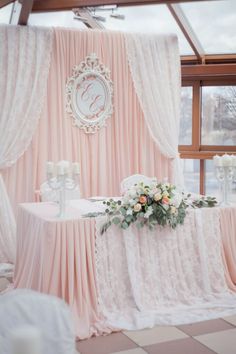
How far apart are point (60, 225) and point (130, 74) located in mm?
2959

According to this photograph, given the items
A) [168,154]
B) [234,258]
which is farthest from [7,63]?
[234,258]

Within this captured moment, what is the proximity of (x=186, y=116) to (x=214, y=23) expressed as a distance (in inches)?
59.7

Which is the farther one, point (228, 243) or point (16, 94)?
point (16, 94)

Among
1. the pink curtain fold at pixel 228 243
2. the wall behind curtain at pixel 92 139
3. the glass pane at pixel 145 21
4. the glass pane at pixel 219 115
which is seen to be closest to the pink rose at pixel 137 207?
the pink curtain fold at pixel 228 243

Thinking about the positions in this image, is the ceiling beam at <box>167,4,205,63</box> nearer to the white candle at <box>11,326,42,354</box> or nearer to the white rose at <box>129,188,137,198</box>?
the white rose at <box>129,188,137,198</box>

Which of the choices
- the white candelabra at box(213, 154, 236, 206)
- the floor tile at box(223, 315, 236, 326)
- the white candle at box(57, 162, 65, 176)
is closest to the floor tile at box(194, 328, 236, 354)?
the floor tile at box(223, 315, 236, 326)

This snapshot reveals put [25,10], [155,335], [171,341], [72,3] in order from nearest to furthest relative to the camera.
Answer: [171,341] < [155,335] < [72,3] < [25,10]

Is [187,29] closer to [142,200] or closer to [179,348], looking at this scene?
[142,200]

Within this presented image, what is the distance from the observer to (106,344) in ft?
11.3

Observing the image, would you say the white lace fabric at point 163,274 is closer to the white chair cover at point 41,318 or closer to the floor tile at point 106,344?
the floor tile at point 106,344

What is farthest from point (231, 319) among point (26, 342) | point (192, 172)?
point (192, 172)

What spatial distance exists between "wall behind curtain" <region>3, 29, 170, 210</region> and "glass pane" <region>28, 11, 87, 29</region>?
228 mm

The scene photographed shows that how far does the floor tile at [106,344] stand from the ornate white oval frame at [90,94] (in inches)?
114

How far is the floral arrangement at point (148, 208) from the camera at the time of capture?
3.94m
